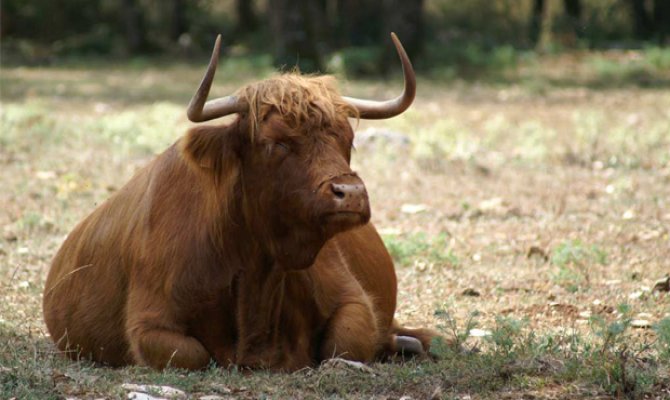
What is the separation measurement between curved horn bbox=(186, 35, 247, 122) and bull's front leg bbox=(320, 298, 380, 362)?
1.14 meters

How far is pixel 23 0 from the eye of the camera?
33812 mm

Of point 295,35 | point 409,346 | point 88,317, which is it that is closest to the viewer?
point 88,317

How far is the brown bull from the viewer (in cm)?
551

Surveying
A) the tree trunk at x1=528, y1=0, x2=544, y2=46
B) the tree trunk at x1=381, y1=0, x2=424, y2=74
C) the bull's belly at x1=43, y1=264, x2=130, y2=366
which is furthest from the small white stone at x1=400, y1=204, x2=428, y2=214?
the tree trunk at x1=528, y1=0, x2=544, y2=46

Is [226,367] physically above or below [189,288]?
below

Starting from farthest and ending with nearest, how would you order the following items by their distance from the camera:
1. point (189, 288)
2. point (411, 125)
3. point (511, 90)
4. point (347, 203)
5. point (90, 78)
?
point (90, 78), point (511, 90), point (411, 125), point (189, 288), point (347, 203)

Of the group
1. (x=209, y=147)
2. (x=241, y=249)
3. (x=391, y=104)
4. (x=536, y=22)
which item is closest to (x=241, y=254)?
(x=241, y=249)

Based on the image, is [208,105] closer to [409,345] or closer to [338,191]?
[338,191]

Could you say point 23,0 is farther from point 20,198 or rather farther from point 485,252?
point 485,252

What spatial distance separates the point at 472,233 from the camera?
9812 mm

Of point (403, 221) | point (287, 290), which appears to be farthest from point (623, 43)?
point (287, 290)

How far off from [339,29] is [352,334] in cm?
2629

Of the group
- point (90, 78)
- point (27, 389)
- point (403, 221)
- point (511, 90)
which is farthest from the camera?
point (90, 78)

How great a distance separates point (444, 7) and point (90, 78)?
17072mm
